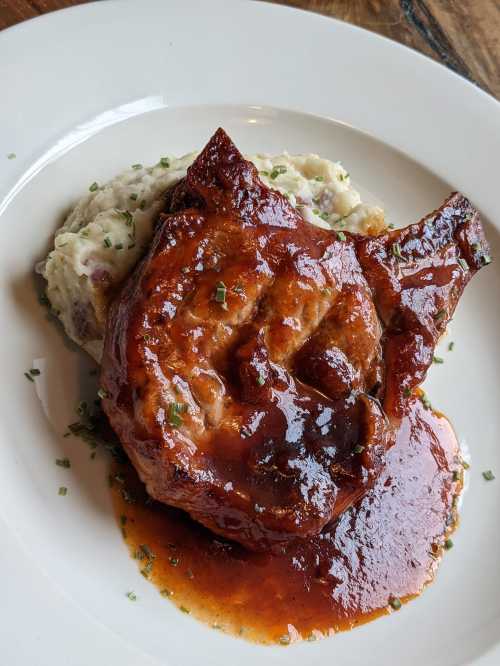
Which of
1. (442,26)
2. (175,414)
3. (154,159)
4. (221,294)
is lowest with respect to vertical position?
(175,414)

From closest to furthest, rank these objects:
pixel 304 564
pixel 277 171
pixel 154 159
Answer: pixel 304 564
pixel 277 171
pixel 154 159

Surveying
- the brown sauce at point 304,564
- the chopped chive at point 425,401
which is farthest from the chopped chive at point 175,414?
the chopped chive at point 425,401

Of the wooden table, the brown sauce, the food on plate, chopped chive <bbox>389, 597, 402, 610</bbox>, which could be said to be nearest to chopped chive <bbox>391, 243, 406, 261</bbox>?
the food on plate

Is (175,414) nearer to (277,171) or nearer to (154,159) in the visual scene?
(277,171)

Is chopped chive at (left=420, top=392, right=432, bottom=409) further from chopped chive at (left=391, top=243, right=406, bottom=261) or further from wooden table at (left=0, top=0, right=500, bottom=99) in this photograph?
wooden table at (left=0, top=0, right=500, bottom=99)

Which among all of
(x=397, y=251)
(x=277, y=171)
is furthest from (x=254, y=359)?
(x=277, y=171)

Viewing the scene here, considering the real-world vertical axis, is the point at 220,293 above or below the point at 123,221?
above

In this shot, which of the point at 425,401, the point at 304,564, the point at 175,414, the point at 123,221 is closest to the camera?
the point at 175,414
